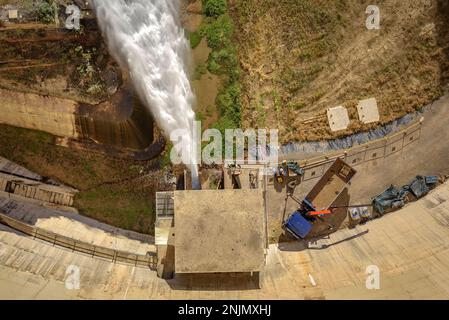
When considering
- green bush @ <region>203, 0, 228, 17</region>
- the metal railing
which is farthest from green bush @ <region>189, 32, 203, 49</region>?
the metal railing

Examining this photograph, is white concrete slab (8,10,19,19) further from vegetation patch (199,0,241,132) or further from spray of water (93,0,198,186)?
vegetation patch (199,0,241,132)

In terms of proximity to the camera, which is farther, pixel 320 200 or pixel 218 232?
pixel 320 200

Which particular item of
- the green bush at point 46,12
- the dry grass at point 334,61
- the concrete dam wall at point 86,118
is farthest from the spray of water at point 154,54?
the dry grass at point 334,61

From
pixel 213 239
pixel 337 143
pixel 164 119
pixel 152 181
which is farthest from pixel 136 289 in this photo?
pixel 337 143

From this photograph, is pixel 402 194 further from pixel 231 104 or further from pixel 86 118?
pixel 86 118

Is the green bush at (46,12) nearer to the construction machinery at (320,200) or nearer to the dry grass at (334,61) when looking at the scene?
the dry grass at (334,61)

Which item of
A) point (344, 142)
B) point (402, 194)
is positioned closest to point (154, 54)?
point (344, 142)
